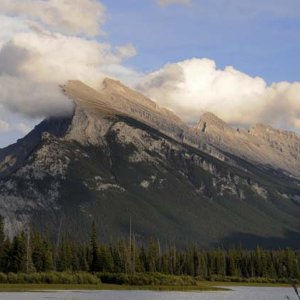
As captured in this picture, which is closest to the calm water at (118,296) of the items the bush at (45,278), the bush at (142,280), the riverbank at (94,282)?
the riverbank at (94,282)

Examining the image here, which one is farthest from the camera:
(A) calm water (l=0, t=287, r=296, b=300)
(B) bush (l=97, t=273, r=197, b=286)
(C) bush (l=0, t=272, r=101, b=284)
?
(B) bush (l=97, t=273, r=197, b=286)

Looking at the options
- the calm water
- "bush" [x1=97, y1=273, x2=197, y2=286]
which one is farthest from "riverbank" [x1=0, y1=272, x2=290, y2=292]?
→ the calm water

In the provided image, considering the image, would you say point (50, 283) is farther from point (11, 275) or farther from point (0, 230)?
point (0, 230)

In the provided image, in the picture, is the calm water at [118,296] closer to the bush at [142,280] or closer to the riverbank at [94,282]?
the riverbank at [94,282]

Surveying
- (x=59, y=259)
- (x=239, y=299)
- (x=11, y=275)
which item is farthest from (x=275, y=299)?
(x=59, y=259)

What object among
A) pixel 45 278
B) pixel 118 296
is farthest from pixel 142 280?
pixel 118 296

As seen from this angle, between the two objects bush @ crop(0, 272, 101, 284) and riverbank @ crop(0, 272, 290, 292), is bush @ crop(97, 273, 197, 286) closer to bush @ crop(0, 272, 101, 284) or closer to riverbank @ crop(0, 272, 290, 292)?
riverbank @ crop(0, 272, 290, 292)

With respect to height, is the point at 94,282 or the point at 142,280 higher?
the point at 142,280

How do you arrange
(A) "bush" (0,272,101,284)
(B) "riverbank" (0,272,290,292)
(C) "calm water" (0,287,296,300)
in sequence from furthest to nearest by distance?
(A) "bush" (0,272,101,284) < (B) "riverbank" (0,272,290,292) < (C) "calm water" (0,287,296,300)

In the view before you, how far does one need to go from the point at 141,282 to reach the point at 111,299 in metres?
56.4

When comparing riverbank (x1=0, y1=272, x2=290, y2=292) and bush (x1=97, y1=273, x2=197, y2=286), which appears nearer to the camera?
riverbank (x1=0, y1=272, x2=290, y2=292)

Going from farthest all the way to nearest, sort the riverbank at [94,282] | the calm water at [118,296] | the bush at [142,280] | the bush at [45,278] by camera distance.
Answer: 1. the bush at [142,280]
2. the bush at [45,278]
3. the riverbank at [94,282]
4. the calm water at [118,296]

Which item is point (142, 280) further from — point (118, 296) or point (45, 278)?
point (118, 296)

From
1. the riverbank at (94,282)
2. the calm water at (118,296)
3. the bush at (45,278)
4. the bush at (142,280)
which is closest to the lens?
the calm water at (118,296)
